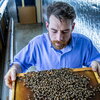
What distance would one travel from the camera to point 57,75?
1255 mm

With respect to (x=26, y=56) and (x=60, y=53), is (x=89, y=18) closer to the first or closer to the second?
(x=60, y=53)

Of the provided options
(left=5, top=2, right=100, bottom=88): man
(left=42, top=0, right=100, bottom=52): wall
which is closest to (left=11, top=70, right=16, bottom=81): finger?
(left=5, top=2, right=100, bottom=88): man

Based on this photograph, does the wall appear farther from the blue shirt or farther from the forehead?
the forehead

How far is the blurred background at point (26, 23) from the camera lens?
66.1 inches

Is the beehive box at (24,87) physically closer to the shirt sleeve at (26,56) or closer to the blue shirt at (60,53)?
the blue shirt at (60,53)

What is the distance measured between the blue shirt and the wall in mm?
155

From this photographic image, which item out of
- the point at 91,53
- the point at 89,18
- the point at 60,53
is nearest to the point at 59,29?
the point at 60,53

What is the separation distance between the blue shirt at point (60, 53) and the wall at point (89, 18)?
0.51 feet

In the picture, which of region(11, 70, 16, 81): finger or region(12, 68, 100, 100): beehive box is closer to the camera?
region(12, 68, 100, 100): beehive box

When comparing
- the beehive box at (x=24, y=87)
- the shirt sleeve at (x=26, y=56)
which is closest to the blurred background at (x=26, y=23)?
the beehive box at (x=24, y=87)

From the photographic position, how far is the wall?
1562mm

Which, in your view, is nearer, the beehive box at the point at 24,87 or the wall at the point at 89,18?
the beehive box at the point at 24,87

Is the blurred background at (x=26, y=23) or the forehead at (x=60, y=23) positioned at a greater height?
the forehead at (x=60, y=23)

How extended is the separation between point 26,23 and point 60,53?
206 inches
